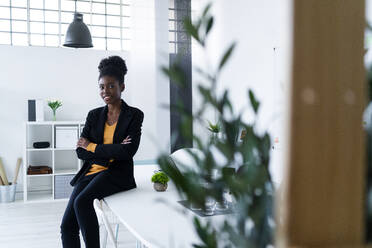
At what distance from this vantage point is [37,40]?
22.4 feet

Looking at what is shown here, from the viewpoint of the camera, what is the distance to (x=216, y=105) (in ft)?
1.71

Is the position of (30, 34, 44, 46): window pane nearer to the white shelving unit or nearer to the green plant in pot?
the green plant in pot

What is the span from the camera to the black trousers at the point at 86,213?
2.50m

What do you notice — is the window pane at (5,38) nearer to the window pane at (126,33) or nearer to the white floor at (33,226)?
the window pane at (126,33)

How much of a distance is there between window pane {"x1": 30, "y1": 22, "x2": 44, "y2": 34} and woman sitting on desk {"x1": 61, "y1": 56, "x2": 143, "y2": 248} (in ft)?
14.6

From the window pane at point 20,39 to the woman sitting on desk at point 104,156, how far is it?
4404mm

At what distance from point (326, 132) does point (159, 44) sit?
696cm

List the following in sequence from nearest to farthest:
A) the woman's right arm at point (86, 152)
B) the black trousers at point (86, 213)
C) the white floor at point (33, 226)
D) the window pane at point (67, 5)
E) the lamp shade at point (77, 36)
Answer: the black trousers at point (86, 213) < the woman's right arm at point (86, 152) < the white floor at point (33, 226) < the lamp shade at point (77, 36) < the window pane at point (67, 5)

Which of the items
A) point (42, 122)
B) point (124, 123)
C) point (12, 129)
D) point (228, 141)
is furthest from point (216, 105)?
point (12, 129)

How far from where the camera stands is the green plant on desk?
498mm

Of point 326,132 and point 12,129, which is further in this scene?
point 12,129

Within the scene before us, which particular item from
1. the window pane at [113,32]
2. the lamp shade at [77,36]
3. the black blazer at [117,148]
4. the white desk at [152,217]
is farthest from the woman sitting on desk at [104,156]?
the window pane at [113,32]

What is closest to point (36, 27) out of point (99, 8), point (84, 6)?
point (84, 6)

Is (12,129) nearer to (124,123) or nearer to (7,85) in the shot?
(7,85)
